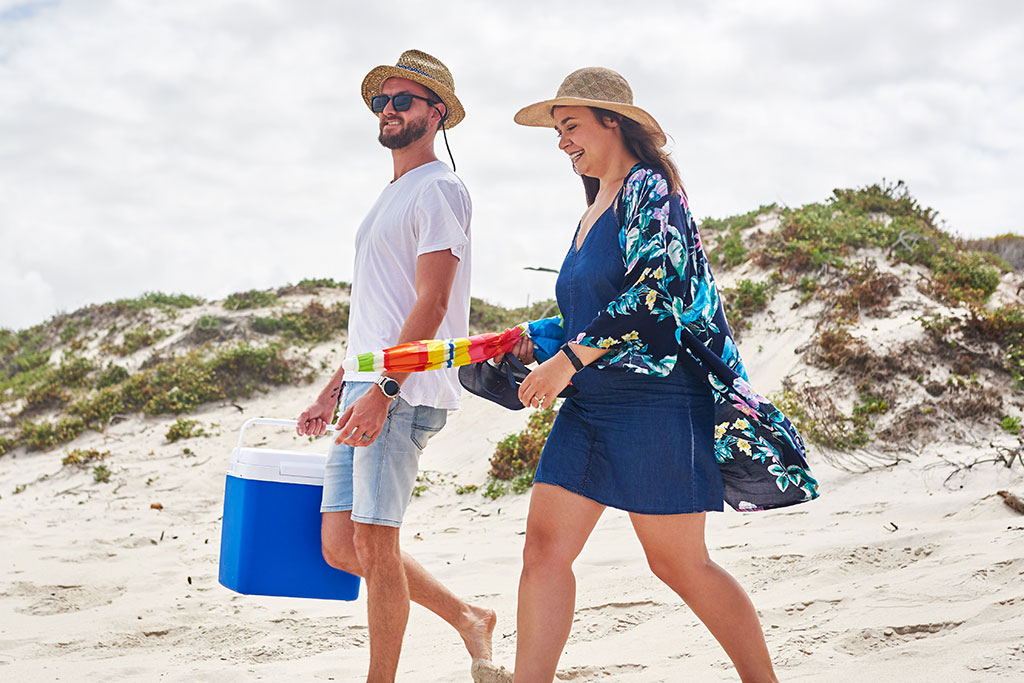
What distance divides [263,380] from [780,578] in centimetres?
879

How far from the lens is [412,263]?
3473mm

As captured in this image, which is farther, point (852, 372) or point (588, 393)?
point (852, 372)

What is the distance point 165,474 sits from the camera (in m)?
9.69

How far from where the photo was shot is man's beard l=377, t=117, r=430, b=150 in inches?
144

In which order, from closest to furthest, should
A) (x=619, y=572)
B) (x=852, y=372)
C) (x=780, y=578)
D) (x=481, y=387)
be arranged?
(x=481, y=387) → (x=780, y=578) → (x=619, y=572) → (x=852, y=372)

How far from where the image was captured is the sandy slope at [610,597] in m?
3.51

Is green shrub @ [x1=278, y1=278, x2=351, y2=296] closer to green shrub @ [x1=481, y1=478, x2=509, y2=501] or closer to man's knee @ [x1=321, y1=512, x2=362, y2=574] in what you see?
green shrub @ [x1=481, y1=478, x2=509, y2=501]

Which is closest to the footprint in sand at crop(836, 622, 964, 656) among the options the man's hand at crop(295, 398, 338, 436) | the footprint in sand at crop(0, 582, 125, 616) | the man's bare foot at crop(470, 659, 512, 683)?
the man's bare foot at crop(470, 659, 512, 683)

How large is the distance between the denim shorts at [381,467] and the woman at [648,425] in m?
Answer: 0.67

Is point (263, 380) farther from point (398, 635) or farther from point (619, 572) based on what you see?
point (398, 635)

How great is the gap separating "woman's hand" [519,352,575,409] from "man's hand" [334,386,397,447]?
70 centimetres

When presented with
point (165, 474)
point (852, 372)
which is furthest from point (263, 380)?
point (852, 372)

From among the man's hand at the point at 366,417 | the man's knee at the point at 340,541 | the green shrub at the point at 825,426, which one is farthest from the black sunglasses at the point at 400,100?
the green shrub at the point at 825,426

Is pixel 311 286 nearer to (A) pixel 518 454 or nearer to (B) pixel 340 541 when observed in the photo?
(A) pixel 518 454
